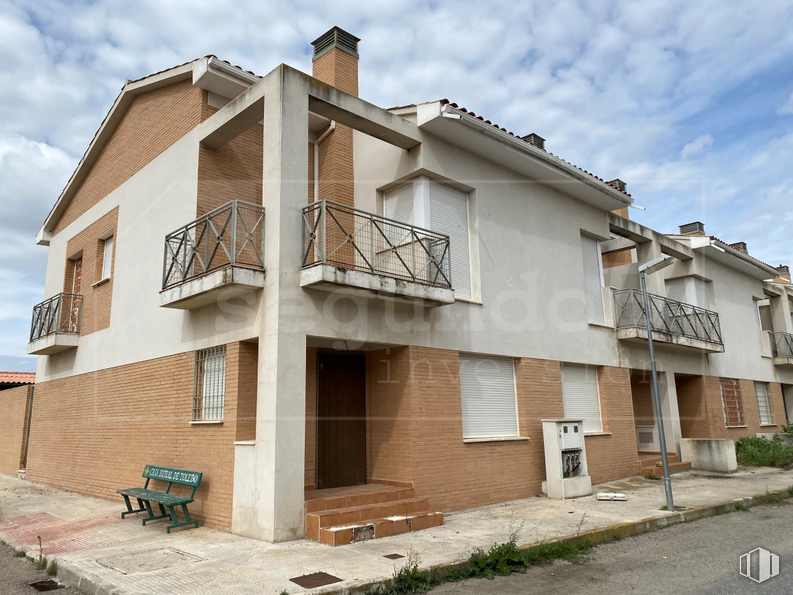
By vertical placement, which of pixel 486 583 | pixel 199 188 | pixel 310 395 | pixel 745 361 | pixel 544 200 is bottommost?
pixel 486 583

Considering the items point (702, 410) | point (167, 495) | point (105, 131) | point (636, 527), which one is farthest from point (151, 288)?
point (702, 410)

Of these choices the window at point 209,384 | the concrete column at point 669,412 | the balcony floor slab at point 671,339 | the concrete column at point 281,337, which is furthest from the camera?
the concrete column at point 669,412

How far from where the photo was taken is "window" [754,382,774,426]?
19.4 meters

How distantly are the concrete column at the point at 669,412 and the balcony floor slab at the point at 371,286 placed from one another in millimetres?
8792

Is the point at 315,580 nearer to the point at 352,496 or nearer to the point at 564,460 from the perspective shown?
the point at 352,496

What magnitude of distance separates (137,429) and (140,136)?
19.6 ft

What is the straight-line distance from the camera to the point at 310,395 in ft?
30.2

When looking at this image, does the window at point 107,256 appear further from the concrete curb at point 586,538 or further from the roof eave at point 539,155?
the roof eave at point 539,155

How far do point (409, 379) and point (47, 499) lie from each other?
25.7 ft

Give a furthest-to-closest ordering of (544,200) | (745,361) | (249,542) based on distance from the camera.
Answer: (745,361) < (544,200) < (249,542)

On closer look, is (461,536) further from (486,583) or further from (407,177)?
(407,177)

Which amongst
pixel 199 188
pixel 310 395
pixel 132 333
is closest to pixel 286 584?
pixel 310 395

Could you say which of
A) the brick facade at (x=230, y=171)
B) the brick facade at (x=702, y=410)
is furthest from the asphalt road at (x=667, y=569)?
the brick facade at (x=702, y=410)

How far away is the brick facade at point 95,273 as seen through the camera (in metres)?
12.2
